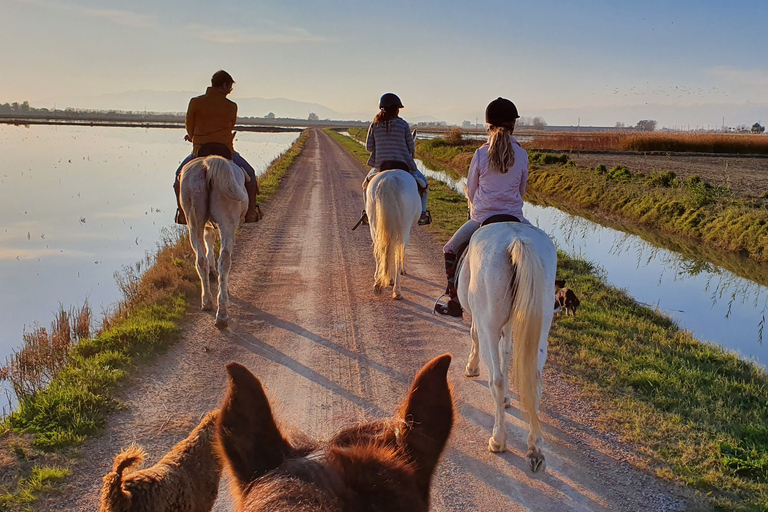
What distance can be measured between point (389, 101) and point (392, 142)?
25.0 inches

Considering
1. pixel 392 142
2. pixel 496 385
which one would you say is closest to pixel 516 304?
pixel 496 385

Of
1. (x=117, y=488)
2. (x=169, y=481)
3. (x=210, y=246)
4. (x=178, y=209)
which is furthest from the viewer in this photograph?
(x=210, y=246)

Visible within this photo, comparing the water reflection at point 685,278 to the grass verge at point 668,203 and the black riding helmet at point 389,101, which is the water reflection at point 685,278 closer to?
the grass verge at point 668,203

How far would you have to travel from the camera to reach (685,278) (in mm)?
11195

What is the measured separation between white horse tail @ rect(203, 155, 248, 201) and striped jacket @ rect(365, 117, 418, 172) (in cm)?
241

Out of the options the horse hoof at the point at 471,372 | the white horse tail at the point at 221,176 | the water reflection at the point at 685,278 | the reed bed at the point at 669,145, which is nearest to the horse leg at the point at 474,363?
the horse hoof at the point at 471,372

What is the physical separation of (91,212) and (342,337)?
13.7 m

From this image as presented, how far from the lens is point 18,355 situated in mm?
5965

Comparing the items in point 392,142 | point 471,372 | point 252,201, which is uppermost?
point 392,142

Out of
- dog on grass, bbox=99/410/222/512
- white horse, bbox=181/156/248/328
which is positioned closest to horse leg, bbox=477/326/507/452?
dog on grass, bbox=99/410/222/512

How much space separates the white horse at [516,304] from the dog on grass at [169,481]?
2.17 m

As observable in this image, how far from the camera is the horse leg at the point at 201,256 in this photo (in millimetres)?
7098

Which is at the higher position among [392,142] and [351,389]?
[392,142]

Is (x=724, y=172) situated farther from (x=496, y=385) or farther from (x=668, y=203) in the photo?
(x=496, y=385)
